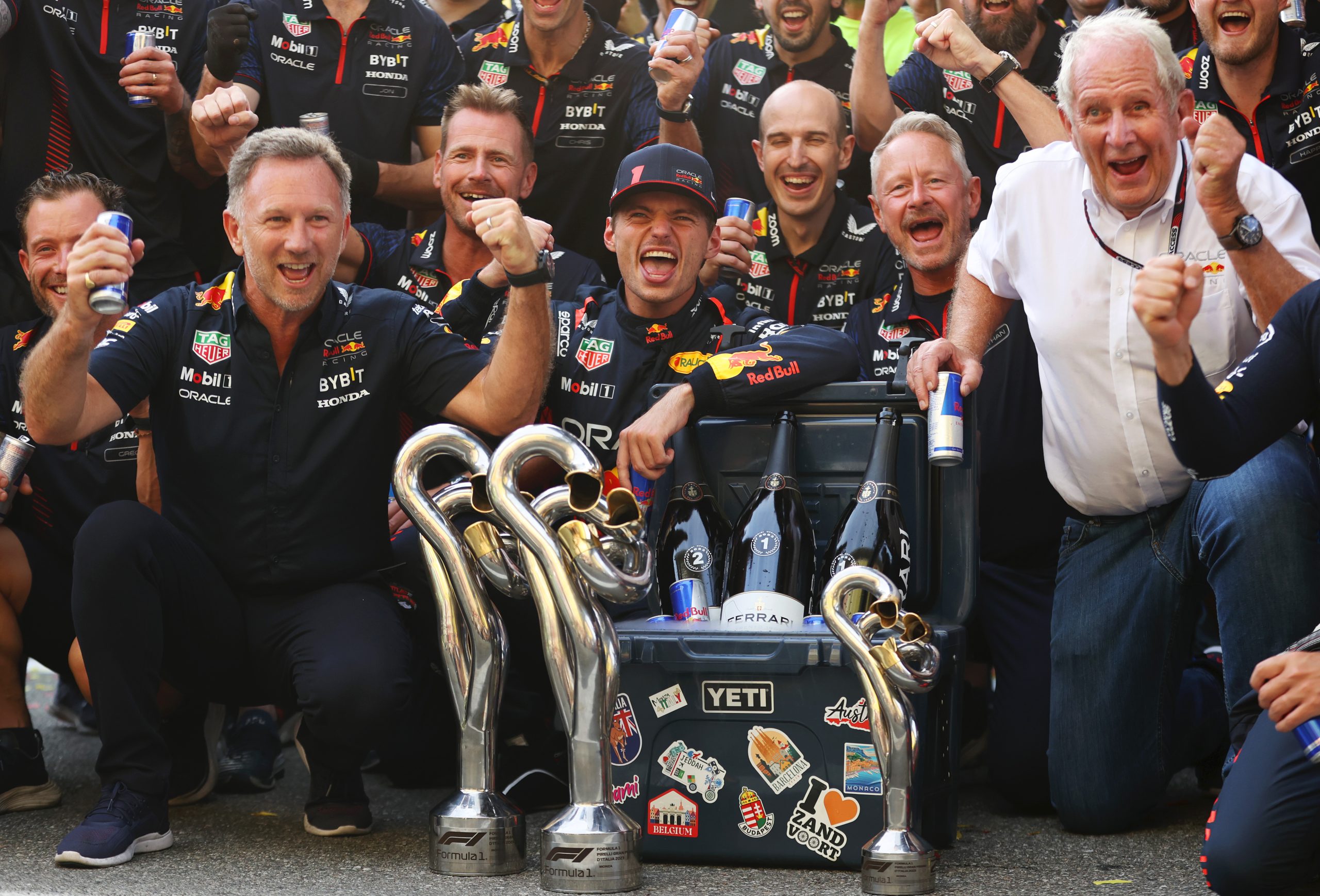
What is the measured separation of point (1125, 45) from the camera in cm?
362

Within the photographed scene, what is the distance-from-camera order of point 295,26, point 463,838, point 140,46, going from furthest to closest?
1. point 295,26
2. point 140,46
3. point 463,838

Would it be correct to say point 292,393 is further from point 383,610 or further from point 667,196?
→ point 667,196

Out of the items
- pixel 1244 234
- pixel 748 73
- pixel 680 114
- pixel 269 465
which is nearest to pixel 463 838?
pixel 269 465

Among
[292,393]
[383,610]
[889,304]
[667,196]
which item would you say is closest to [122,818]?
[383,610]

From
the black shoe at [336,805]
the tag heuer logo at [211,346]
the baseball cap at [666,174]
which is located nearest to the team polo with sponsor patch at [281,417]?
the tag heuer logo at [211,346]

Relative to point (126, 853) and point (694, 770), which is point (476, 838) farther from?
point (126, 853)

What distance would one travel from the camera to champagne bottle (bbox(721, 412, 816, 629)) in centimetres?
358

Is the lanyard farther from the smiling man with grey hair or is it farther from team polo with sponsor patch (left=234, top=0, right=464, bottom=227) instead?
team polo with sponsor patch (left=234, top=0, right=464, bottom=227)

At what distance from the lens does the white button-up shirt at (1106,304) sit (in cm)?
355

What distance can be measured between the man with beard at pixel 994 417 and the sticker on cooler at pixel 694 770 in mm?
1067

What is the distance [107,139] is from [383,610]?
8.56ft

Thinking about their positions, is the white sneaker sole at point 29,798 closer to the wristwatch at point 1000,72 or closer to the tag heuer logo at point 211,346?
the tag heuer logo at point 211,346

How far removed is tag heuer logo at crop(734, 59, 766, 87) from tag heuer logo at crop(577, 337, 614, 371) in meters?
1.84

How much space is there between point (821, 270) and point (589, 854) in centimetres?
266
